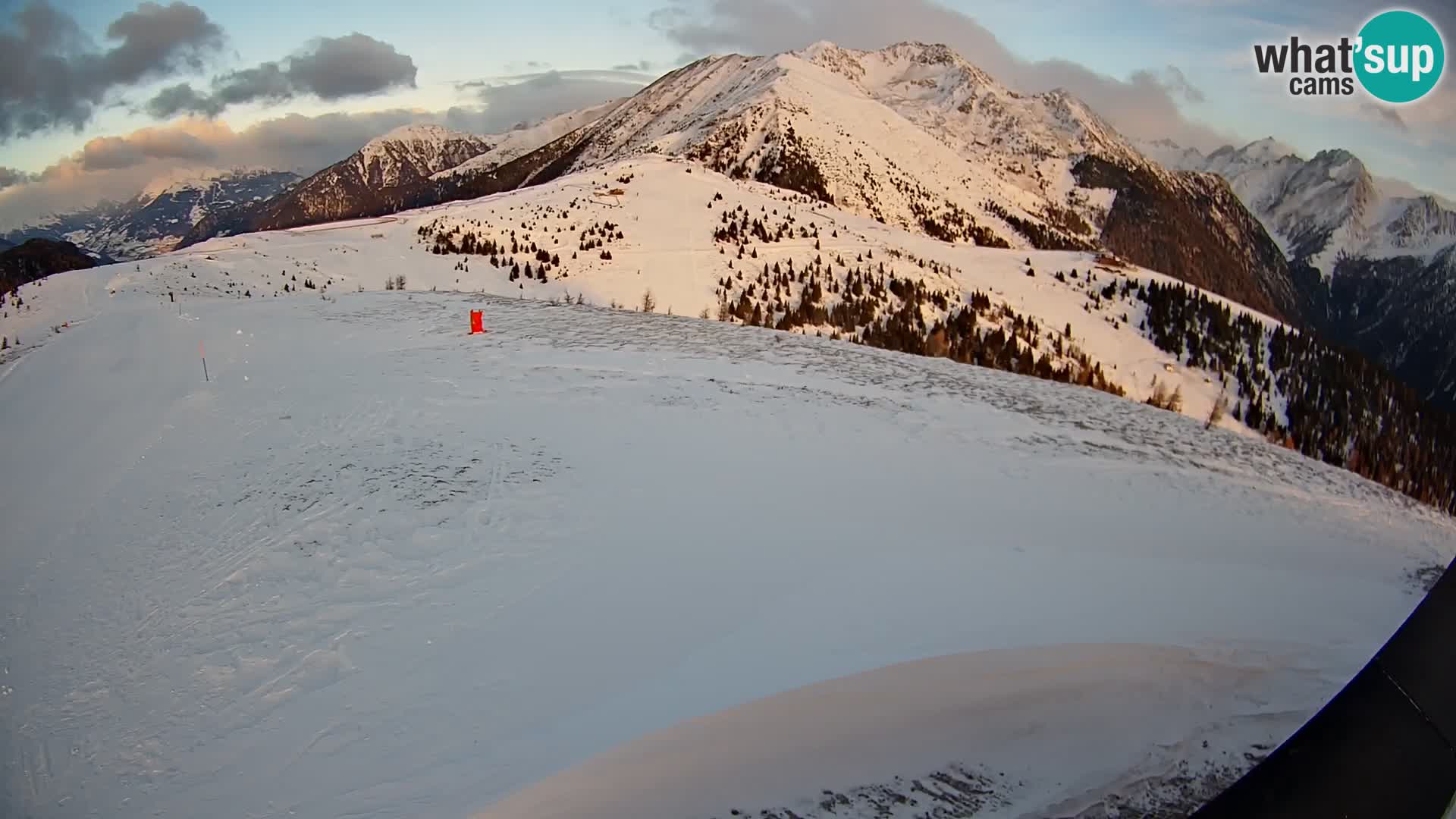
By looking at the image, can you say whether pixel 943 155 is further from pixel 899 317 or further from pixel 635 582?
pixel 635 582

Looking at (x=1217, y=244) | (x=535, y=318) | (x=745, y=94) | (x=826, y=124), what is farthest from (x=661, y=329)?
(x=1217, y=244)

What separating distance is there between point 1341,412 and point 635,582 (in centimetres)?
708

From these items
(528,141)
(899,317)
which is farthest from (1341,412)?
(528,141)

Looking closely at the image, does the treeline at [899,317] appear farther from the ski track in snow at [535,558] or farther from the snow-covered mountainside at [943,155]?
the snow-covered mountainside at [943,155]

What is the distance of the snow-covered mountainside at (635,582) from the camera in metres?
2.93

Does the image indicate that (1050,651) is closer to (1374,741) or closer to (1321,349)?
(1374,741)

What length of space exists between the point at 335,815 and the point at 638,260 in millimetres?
20186

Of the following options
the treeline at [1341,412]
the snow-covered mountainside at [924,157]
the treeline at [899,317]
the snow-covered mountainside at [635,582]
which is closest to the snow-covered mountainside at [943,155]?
the snow-covered mountainside at [924,157]

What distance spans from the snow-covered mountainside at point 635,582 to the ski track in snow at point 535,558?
1.1 inches

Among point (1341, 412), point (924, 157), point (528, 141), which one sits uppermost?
point (528, 141)

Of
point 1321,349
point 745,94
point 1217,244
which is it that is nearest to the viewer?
point 1321,349

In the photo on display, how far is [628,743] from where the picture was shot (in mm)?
2844

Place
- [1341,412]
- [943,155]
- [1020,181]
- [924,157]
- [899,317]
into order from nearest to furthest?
[1341,412]
[899,317]
[924,157]
[943,155]
[1020,181]

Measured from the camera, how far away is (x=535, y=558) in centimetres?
459
